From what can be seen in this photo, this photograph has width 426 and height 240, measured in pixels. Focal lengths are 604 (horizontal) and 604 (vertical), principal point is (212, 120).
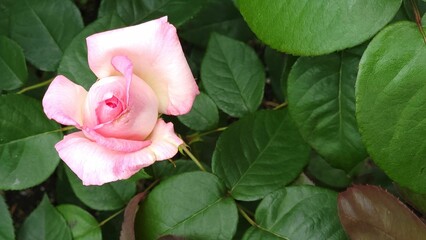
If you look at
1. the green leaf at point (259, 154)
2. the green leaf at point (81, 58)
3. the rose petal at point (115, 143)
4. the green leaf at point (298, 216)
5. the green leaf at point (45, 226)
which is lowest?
the green leaf at point (45, 226)

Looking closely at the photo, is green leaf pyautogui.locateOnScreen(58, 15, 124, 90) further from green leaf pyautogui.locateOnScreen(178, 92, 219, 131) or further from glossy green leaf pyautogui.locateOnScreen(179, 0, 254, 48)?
glossy green leaf pyautogui.locateOnScreen(179, 0, 254, 48)

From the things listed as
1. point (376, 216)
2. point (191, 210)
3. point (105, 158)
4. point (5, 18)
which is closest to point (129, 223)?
point (191, 210)

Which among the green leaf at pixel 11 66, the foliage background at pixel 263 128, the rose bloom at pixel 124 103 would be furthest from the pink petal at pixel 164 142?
the green leaf at pixel 11 66

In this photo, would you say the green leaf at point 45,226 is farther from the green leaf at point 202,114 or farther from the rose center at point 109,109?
the rose center at point 109,109

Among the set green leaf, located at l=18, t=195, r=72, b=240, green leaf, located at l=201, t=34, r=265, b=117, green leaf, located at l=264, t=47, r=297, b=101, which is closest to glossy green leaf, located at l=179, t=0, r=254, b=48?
green leaf, located at l=264, t=47, r=297, b=101

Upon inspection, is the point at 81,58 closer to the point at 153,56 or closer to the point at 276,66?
the point at 153,56

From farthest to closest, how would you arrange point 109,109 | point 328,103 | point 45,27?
point 45,27 → point 328,103 → point 109,109
